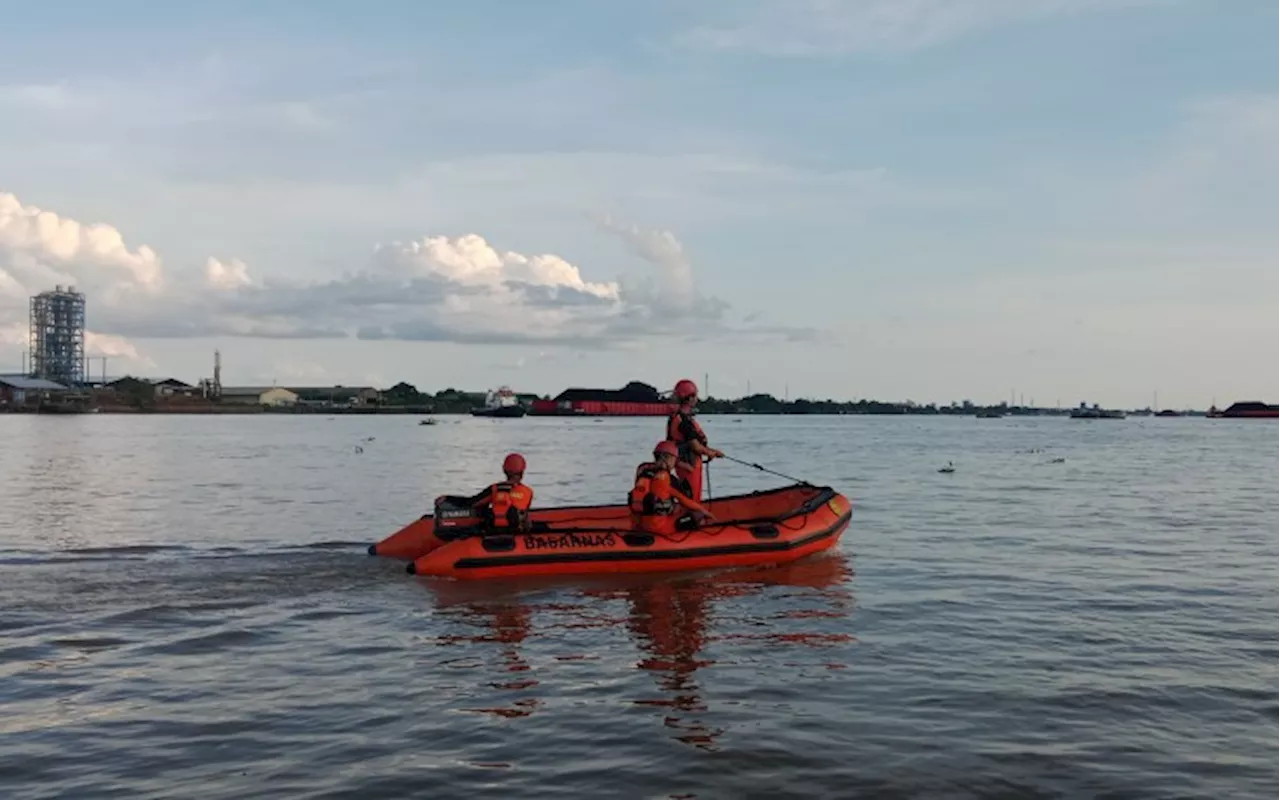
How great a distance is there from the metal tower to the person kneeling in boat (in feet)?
528

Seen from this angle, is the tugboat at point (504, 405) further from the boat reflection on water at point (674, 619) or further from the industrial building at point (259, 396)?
the boat reflection on water at point (674, 619)

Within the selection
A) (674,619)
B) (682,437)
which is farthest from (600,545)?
(674,619)

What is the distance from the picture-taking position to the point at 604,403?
539 ft

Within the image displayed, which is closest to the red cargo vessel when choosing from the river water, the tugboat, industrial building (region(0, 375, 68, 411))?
the tugboat

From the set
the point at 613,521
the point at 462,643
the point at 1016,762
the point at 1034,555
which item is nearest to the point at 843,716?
the point at 1016,762

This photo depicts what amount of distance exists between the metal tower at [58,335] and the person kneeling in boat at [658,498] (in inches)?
6340

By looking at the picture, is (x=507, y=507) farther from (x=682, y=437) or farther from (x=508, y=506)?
(x=682, y=437)

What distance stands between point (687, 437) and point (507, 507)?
2.91 metres

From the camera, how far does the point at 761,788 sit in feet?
21.6

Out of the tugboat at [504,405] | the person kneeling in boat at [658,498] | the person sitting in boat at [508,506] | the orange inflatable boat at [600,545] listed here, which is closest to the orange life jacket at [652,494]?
the person kneeling in boat at [658,498]

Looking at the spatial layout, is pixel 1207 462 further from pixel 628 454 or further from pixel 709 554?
pixel 709 554

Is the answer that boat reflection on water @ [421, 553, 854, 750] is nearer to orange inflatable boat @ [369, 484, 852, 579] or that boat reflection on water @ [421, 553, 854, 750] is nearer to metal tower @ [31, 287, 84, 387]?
orange inflatable boat @ [369, 484, 852, 579]

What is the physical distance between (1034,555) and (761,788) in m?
11.6

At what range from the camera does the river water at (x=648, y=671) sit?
6.84 m
